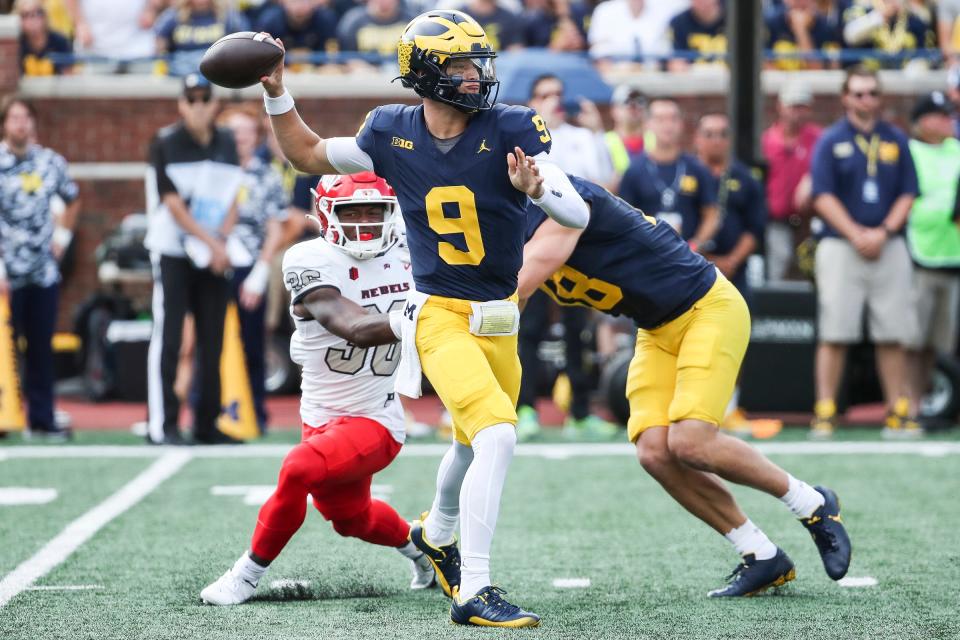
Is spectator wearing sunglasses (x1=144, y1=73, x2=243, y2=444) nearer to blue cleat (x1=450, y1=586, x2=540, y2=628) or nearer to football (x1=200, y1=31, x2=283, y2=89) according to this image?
football (x1=200, y1=31, x2=283, y2=89)

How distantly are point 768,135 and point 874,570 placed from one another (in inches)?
278

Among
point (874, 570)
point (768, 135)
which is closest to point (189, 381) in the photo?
point (768, 135)

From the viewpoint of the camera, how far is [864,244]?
9.30 meters

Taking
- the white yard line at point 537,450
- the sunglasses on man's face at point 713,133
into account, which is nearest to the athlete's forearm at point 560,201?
the white yard line at point 537,450

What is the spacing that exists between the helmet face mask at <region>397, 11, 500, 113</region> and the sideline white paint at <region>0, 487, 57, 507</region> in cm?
344

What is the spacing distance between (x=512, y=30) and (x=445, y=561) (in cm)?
880

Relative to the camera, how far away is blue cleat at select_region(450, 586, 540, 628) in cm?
445

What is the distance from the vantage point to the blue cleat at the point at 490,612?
14.6ft

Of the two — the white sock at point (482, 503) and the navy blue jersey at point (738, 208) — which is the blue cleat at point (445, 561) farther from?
the navy blue jersey at point (738, 208)

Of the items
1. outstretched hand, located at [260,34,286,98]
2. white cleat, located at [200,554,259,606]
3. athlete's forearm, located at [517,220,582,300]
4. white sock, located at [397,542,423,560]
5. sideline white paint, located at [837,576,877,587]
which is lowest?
sideline white paint, located at [837,576,877,587]

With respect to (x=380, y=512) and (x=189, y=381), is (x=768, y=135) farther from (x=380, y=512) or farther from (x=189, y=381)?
(x=380, y=512)

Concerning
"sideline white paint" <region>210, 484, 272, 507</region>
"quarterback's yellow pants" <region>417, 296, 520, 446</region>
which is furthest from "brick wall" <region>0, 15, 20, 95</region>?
"quarterback's yellow pants" <region>417, 296, 520, 446</region>

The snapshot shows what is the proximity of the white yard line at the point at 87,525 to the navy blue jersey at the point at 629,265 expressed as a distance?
6.93ft

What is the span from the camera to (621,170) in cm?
1099
